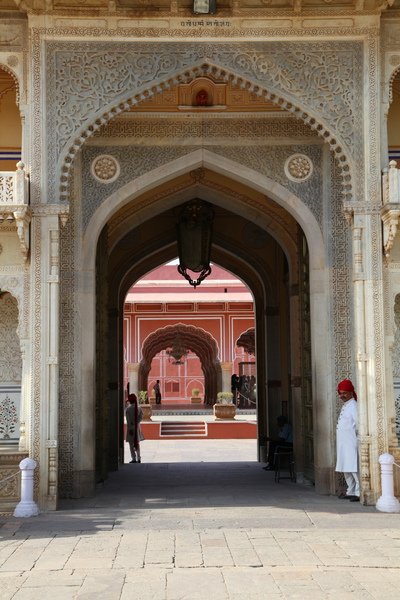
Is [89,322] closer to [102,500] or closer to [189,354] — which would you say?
[102,500]

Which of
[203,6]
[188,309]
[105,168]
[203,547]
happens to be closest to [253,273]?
[105,168]

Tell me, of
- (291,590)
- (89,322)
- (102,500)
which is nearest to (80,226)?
(89,322)

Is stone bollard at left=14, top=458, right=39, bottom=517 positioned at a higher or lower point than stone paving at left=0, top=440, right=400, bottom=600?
higher

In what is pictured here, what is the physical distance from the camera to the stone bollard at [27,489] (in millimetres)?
7492

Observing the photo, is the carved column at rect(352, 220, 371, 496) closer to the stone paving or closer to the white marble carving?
the stone paving

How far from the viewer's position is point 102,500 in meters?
8.63

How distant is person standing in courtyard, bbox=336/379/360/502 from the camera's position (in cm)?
822

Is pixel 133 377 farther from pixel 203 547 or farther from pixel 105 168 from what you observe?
pixel 203 547

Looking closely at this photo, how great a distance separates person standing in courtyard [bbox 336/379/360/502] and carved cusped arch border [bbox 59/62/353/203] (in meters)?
2.01

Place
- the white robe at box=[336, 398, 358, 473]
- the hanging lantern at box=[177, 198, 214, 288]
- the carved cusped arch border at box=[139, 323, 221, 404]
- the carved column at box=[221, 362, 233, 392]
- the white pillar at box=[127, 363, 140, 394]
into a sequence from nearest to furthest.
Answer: the white robe at box=[336, 398, 358, 473], the hanging lantern at box=[177, 198, 214, 288], the white pillar at box=[127, 363, 140, 394], the carved column at box=[221, 362, 233, 392], the carved cusped arch border at box=[139, 323, 221, 404]

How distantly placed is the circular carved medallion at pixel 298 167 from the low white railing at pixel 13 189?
303cm

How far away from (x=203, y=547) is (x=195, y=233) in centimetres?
684

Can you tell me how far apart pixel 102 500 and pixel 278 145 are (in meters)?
4.32

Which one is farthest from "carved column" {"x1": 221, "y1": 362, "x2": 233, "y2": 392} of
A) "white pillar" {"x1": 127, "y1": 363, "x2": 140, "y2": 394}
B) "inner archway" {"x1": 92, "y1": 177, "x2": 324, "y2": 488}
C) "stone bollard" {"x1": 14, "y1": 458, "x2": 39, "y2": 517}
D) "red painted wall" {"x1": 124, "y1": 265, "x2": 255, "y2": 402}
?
"stone bollard" {"x1": 14, "y1": 458, "x2": 39, "y2": 517}
